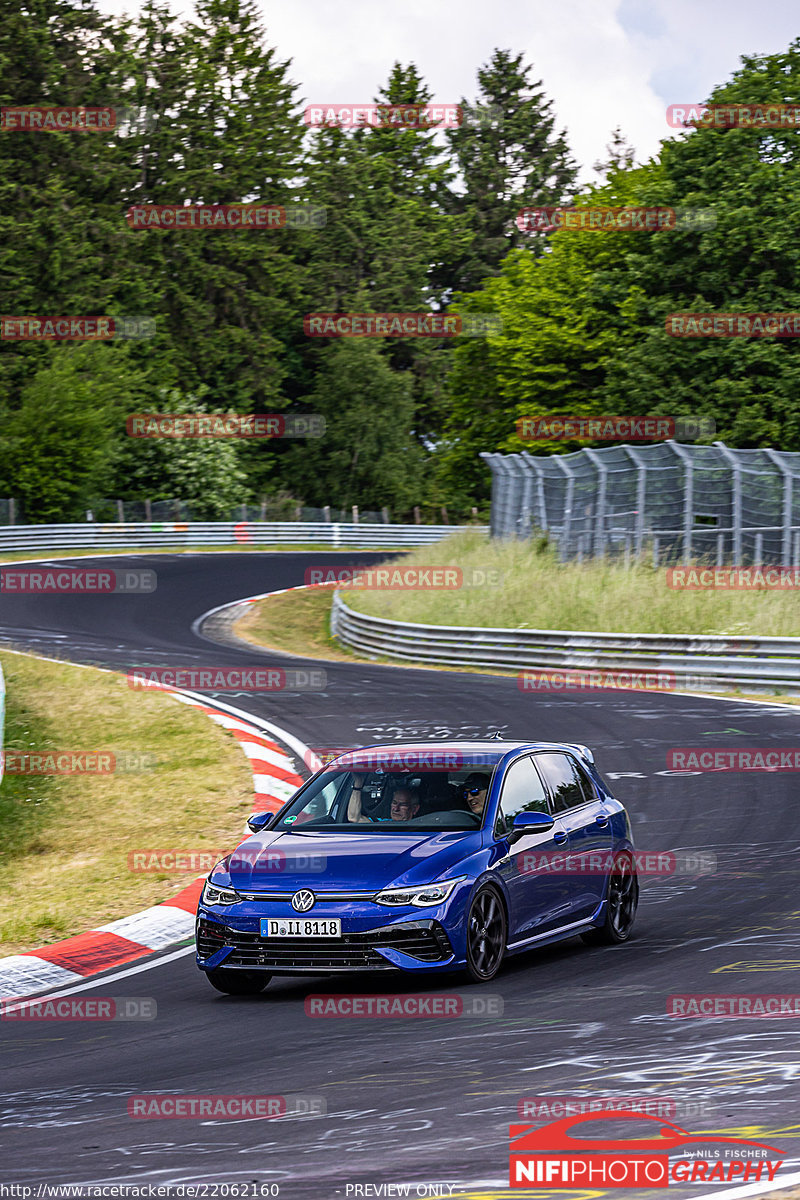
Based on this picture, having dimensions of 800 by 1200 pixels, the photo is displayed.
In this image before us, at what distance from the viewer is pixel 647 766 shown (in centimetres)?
1628

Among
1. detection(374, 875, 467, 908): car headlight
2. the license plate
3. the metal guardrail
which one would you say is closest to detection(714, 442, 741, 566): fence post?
Answer: the metal guardrail

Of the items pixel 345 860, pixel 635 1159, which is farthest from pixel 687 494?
pixel 635 1159

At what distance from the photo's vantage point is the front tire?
8.03 m

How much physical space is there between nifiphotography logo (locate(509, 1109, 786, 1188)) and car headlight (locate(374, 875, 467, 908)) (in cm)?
Result: 259

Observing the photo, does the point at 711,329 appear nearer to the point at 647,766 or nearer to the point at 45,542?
the point at 45,542

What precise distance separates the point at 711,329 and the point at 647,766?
30303 millimetres

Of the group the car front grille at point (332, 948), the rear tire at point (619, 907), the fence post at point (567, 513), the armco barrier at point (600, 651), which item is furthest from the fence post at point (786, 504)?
the car front grille at point (332, 948)

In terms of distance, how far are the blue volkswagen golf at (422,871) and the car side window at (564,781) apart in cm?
1

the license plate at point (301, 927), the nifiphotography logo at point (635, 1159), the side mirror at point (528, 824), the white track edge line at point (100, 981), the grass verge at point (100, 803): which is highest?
the side mirror at point (528, 824)

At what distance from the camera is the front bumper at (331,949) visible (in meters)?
7.86

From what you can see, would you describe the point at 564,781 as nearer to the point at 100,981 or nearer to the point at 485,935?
the point at 485,935

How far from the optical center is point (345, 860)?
26.8 feet

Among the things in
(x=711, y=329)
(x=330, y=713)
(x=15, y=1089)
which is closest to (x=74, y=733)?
(x=330, y=713)

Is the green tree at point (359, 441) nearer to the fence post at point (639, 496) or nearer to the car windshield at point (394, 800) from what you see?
the fence post at point (639, 496)
